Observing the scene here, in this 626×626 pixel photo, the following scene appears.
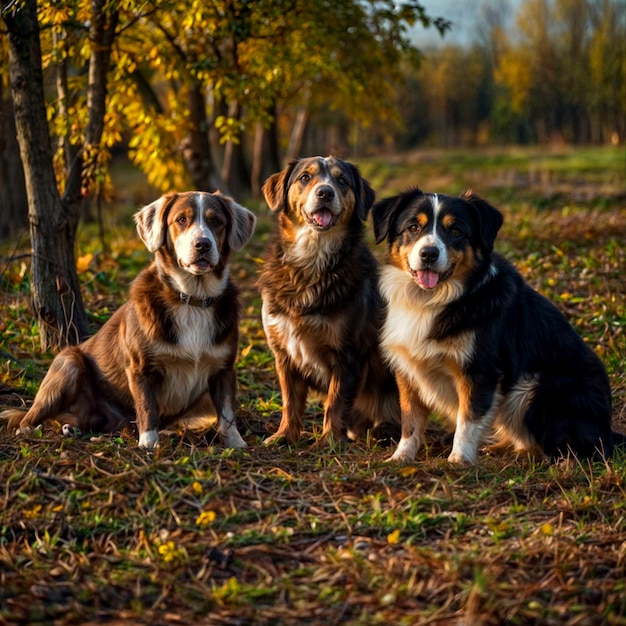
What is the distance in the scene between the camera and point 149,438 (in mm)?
5602

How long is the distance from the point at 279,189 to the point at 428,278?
1.49m

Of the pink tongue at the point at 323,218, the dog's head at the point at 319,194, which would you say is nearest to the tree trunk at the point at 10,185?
the dog's head at the point at 319,194

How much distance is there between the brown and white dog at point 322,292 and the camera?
5.95 metres

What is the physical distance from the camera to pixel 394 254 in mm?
5668

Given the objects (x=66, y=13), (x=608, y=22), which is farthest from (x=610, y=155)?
(x=66, y=13)

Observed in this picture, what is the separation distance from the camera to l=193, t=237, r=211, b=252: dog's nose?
5.55 m

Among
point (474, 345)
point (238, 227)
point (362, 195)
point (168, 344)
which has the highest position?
point (362, 195)

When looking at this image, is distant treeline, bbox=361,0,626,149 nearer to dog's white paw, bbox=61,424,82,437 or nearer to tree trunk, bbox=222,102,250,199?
tree trunk, bbox=222,102,250,199

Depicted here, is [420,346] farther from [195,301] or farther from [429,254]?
[195,301]

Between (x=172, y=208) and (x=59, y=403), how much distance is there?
5.20ft

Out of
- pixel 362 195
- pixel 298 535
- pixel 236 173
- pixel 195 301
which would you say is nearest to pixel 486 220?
pixel 362 195

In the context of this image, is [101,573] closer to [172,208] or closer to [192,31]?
[172,208]

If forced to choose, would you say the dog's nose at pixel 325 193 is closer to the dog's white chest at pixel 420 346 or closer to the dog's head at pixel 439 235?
the dog's head at pixel 439 235

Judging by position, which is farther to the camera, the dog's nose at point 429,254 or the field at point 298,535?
the dog's nose at point 429,254
